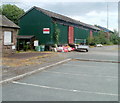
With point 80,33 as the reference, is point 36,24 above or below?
above

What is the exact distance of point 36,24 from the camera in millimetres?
27344

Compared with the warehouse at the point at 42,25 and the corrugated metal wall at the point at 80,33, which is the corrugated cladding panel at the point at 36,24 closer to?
the warehouse at the point at 42,25

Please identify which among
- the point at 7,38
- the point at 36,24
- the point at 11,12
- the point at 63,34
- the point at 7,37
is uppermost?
the point at 11,12

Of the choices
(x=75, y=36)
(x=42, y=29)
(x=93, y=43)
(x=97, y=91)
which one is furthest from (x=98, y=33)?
(x=97, y=91)

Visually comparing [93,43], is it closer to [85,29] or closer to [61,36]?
[85,29]

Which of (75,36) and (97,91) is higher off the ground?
(75,36)

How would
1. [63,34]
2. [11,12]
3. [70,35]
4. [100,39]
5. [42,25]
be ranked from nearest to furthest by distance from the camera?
[42,25] < [63,34] < [70,35] < [11,12] < [100,39]

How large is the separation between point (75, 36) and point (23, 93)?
31258 millimetres

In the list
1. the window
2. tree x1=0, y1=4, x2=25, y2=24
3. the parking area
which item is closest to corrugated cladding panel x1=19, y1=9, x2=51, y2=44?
the window

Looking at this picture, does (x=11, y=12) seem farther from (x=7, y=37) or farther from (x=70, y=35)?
(x=7, y=37)

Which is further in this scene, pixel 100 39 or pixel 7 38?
pixel 100 39

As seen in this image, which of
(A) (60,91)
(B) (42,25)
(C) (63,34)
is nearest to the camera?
(A) (60,91)

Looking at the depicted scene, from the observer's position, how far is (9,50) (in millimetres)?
18156

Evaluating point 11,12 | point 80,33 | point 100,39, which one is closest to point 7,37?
point 80,33
